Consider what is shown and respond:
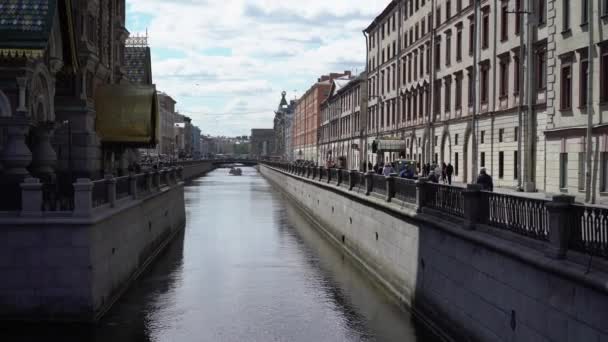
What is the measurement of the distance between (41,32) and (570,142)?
1970cm

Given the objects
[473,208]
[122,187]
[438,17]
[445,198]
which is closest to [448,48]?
[438,17]

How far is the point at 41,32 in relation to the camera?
21.4 meters

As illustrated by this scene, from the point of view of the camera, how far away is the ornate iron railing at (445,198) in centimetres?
1734

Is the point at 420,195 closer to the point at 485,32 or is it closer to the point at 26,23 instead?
the point at 26,23

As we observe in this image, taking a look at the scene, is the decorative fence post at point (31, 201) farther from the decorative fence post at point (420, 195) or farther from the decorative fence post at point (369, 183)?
the decorative fence post at point (369, 183)

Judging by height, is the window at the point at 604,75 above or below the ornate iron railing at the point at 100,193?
above

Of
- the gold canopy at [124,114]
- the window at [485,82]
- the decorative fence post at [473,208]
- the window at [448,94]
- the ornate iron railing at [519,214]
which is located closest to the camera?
the ornate iron railing at [519,214]

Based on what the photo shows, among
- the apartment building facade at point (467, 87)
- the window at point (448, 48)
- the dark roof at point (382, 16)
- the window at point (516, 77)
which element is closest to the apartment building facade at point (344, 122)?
the dark roof at point (382, 16)

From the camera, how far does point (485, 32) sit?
142ft

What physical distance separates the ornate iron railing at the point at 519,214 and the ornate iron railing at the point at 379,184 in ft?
36.4

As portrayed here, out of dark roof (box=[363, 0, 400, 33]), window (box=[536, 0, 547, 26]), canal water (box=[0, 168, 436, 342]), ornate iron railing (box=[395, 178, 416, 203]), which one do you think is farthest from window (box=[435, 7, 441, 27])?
ornate iron railing (box=[395, 178, 416, 203])

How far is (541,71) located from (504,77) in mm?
4721

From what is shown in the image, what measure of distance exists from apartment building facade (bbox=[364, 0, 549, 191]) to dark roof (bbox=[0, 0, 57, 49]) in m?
19.4

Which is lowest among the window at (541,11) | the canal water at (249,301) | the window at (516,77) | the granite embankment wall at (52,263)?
the canal water at (249,301)
